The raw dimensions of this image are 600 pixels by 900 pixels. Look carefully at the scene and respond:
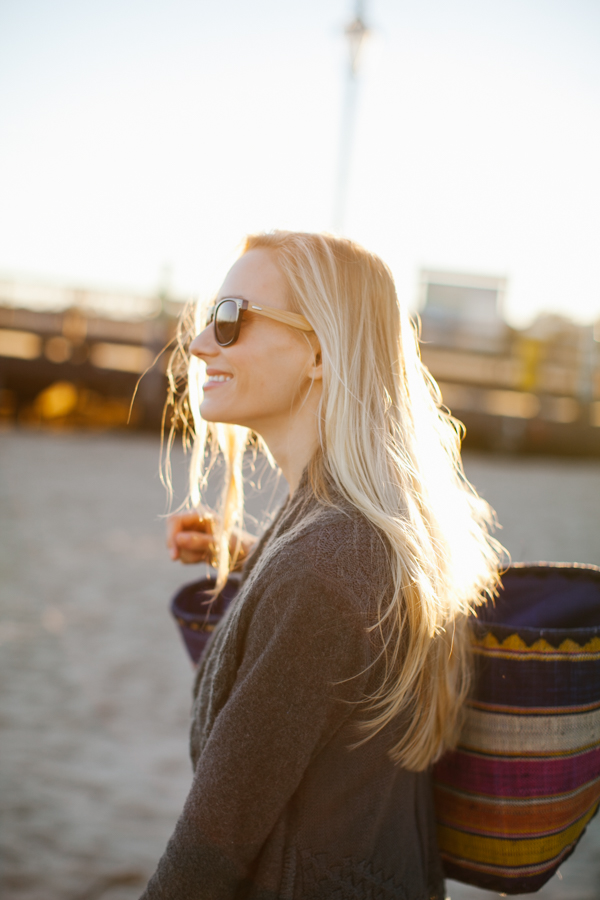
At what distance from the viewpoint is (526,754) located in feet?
3.81

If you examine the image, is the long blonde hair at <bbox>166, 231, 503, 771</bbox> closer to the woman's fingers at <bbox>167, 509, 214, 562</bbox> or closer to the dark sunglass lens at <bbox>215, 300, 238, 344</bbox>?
the dark sunglass lens at <bbox>215, 300, 238, 344</bbox>

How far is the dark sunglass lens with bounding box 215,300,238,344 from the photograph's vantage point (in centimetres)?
133

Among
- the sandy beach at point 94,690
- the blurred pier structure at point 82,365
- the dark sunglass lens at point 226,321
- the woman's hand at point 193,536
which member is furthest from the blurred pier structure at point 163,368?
the dark sunglass lens at point 226,321

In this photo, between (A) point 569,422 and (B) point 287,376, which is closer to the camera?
(B) point 287,376

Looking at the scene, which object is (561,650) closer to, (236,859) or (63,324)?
(236,859)

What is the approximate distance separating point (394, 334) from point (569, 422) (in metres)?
14.7

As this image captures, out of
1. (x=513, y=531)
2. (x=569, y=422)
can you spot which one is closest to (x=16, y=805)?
(x=513, y=531)

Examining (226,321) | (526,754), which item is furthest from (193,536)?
(526,754)

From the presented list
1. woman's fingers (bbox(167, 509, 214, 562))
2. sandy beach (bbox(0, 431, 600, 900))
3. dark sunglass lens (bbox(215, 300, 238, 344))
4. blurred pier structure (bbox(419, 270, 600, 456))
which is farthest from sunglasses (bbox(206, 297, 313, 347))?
blurred pier structure (bbox(419, 270, 600, 456))

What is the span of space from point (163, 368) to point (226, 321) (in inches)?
480

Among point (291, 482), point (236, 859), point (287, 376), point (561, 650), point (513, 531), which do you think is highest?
point (287, 376)

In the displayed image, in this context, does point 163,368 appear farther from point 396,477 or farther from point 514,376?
point 396,477

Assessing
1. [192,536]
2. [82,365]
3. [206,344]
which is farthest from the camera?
[82,365]

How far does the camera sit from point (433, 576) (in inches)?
45.3
